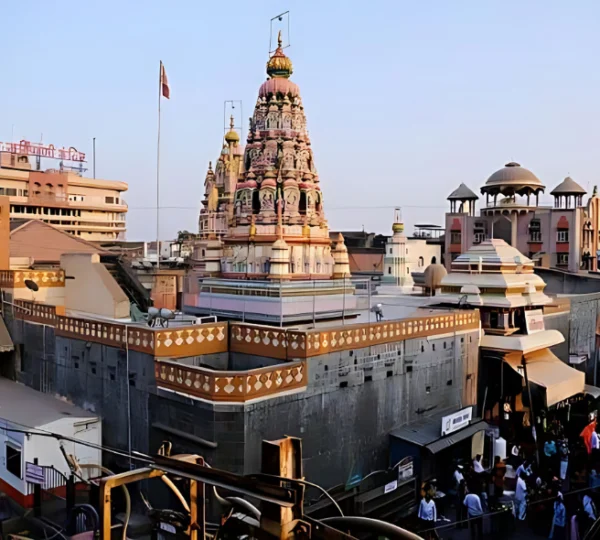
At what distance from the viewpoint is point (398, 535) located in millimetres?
3270

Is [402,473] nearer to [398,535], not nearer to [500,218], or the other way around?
[398,535]

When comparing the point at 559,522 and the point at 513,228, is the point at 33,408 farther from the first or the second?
the point at 513,228

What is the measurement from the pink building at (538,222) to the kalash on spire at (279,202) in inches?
1026

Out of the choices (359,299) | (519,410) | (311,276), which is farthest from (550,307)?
(311,276)

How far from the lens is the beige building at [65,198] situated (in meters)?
50.0

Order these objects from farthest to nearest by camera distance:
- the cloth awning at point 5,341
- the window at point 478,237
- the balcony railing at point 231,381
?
the window at point 478,237 → the cloth awning at point 5,341 → the balcony railing at point 231,381

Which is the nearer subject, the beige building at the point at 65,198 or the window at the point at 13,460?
the window at the point at 13,460

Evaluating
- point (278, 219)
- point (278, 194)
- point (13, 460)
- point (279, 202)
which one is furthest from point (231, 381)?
point (278, 194)

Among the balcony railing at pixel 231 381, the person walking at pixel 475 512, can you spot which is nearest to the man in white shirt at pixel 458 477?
the person walking at pixel 475 512

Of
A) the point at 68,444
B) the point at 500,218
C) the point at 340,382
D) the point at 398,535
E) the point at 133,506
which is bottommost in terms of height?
the point at 133,506

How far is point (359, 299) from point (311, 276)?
2.29 metres

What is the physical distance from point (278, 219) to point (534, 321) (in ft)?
31.0

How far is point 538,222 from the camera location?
4259cm

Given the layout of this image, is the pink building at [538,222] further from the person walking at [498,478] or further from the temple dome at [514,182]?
the person walking at [498,478]
